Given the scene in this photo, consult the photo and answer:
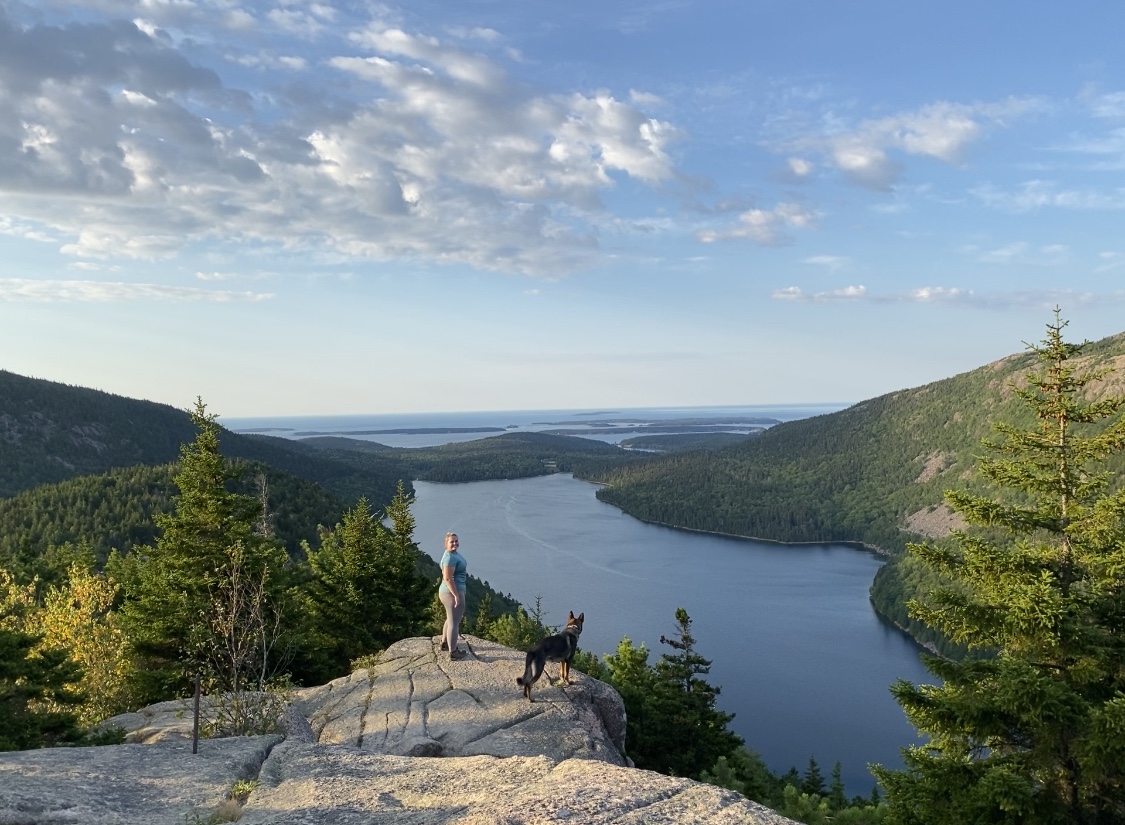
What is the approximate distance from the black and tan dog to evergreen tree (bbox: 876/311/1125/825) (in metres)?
6.42

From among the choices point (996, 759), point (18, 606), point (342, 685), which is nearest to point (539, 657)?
point (342, 685)

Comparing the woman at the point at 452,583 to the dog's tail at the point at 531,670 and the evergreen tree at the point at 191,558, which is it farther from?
the evergreen tree at the point at 191,558

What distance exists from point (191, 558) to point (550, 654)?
14108 millimetres

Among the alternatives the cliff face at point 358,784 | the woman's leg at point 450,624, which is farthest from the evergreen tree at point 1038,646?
the woman's leg at point 450,624

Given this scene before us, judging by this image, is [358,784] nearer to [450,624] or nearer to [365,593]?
[450,624]

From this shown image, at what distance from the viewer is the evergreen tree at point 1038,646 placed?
34.7 feet

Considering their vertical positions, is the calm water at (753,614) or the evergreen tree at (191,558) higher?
the evergreen tree at (191,558)

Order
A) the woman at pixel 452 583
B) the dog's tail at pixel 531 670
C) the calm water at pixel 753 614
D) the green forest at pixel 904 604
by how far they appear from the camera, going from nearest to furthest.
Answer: the green forest at pixel 904 604, the dog's tail at pixel 531 670, the woman at pixel 452 583, the calm water at pixel 753 614

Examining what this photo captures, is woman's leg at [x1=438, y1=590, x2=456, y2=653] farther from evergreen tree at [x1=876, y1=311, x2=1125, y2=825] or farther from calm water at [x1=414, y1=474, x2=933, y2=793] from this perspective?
calm water at [x1=414, y1=474, x2=933, y2=793]

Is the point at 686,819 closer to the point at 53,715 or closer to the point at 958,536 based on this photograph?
the point at 958,536

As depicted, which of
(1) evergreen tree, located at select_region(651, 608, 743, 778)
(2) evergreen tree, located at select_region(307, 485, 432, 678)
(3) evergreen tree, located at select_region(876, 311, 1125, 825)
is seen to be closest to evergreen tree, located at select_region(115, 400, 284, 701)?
(2) evergreen tree, located at select_region(307, 485, 432, 678)

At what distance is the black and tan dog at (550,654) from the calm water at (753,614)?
68.9 metres

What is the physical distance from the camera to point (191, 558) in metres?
21.9

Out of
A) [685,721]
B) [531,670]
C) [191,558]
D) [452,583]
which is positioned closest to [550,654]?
[531,670]
